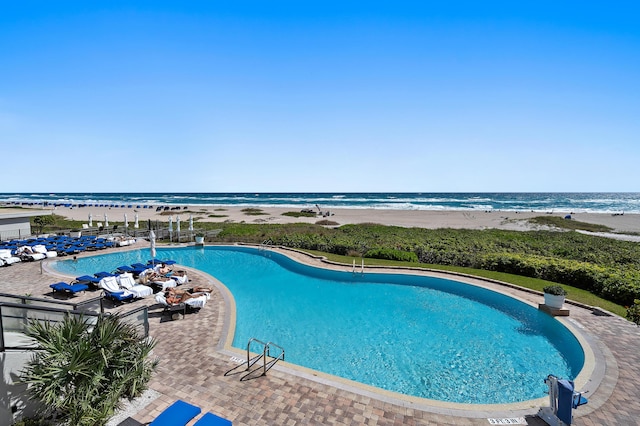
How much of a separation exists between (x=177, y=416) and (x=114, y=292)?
27.8 ft

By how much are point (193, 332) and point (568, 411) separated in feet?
28.5

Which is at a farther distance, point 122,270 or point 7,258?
point 7,258

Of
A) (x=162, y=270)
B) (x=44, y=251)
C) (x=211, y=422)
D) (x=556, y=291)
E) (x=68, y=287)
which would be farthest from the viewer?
(x=44, y=251)

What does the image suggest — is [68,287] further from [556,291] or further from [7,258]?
[556,291]

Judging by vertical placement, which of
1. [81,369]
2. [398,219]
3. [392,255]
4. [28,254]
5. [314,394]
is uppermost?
[81,369]

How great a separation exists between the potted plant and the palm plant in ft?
40.1

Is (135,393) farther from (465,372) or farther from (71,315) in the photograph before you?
(465,372)

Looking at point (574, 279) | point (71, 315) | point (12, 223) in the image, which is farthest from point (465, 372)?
point (12, 223)

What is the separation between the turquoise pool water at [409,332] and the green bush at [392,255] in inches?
A: 130

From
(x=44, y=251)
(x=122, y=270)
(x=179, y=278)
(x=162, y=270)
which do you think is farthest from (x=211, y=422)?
(x=44, y=251)

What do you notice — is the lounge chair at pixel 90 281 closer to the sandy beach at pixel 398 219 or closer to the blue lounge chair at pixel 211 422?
the blue lounge chair at pixel 211 422

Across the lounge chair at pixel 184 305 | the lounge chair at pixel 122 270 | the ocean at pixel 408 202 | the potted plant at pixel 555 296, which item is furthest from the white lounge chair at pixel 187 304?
the ocean at pixel 408 202

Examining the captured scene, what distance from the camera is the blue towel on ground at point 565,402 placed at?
16.9 ft

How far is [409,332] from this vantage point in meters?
10.3
